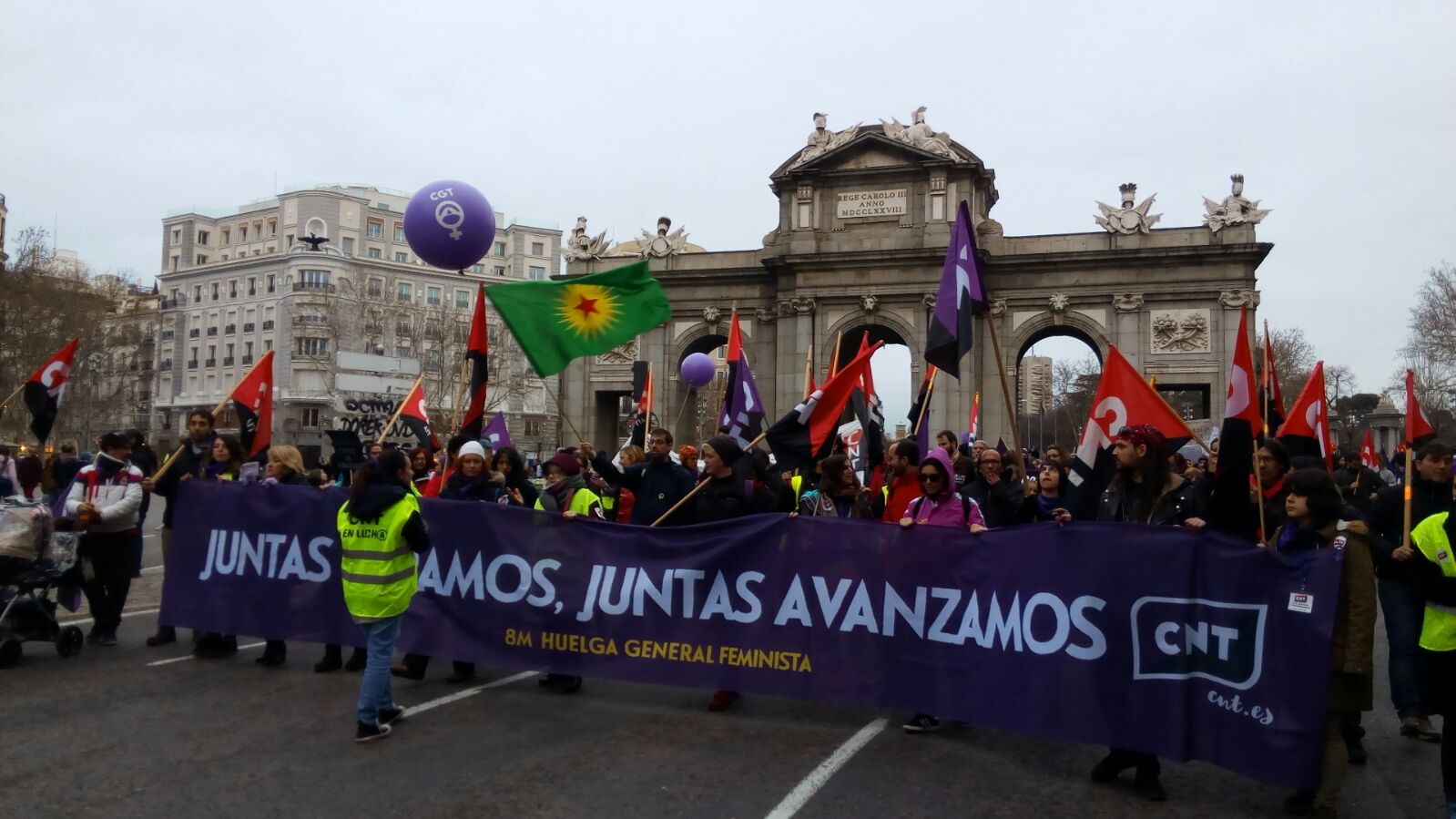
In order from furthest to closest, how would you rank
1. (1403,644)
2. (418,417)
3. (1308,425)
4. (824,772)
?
(418,417)
(1308,425)
(1403,644)
(824,772)

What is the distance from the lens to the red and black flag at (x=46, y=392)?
11.1 meters

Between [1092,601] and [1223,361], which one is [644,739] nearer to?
[1092,601]

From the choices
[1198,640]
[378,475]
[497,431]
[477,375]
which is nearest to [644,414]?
[497,431]

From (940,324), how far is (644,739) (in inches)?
143

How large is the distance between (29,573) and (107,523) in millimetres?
715

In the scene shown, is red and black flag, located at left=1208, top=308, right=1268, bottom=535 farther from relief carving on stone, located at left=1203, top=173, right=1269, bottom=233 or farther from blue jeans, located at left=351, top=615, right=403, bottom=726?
relief carving on stone, located at left=1203, top=173, right=1269, bottom=233

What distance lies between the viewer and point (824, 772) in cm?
616

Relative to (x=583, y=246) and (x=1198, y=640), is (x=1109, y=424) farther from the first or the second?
(x=583, y=246)

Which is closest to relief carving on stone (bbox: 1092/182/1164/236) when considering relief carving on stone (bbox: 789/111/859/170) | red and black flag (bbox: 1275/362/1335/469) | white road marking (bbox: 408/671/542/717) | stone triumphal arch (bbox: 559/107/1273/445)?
stone triumphal arch (bbox: 559/107/1273/445)

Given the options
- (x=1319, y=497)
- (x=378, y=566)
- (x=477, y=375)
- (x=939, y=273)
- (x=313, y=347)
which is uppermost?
(x=313, y=347)

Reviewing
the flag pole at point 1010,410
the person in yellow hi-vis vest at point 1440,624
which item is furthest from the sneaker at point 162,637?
the person in yellow hi-vis vest at point 1440,624

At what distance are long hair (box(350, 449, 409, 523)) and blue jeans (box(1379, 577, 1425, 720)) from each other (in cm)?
660

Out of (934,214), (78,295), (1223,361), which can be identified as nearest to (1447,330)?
(1223,361)

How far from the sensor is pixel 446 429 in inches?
→ 1850
